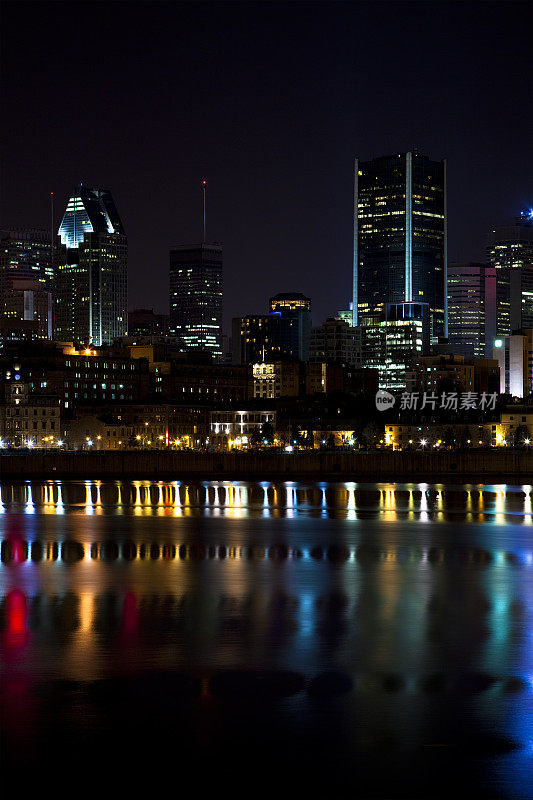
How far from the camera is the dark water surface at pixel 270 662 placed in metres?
18.5

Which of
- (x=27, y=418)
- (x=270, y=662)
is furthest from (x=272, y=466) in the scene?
(x=270, y=662)

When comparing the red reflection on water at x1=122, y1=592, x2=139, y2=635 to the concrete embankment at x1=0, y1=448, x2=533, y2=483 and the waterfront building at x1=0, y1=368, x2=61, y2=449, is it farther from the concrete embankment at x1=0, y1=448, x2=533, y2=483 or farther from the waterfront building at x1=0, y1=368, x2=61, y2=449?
the waterfront building at x1=0, y1=368, x2=61, y2=449

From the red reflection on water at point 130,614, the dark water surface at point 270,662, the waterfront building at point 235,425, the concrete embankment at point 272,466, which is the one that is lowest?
the dark water surface at point 270,662

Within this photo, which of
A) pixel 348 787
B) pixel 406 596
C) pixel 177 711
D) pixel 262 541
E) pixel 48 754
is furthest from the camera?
pixel 262 541

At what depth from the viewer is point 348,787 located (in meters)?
17.6

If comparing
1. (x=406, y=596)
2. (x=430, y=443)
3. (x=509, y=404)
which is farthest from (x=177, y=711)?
(x=509, y=404)

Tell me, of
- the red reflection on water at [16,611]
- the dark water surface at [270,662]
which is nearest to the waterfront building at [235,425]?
the dark water surface at [270,662]

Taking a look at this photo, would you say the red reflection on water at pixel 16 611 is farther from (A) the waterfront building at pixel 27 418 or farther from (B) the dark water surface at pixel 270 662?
(A) the waterfront building at pixel 27 418

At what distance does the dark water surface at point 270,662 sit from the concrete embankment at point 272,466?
56.0 meters

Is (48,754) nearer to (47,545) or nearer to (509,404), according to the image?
(47,545)

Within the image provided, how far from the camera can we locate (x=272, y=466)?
112562 millimetres

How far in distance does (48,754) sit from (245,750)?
3.27 m

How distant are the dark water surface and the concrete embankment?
56014 millimetres

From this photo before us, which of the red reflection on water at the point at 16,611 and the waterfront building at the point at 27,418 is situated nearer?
the red reflection on water at the point at 16,611
